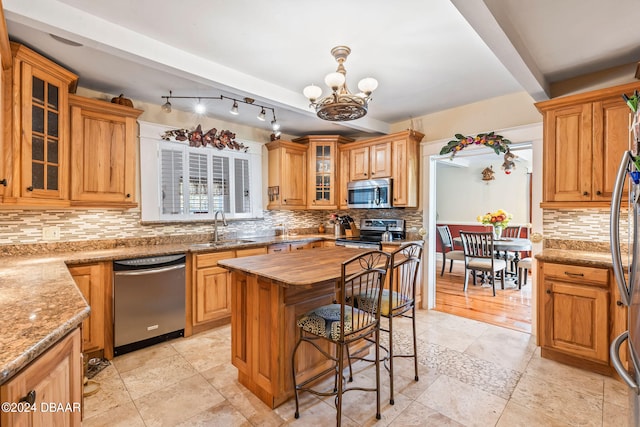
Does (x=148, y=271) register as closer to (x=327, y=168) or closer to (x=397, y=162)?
(x=327, y=168)

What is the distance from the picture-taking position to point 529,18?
2.00 meters

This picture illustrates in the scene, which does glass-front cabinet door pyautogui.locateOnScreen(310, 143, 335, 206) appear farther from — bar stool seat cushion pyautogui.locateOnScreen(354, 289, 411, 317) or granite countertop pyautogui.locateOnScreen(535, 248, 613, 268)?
granite countertop pyautogui.locateOnScreen(535, 248, 613, 268)

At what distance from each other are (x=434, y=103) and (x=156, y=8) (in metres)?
2.89

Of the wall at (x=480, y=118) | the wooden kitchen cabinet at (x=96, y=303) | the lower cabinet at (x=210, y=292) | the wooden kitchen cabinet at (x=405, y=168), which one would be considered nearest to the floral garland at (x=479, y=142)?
the wall at (x=480, y=118)

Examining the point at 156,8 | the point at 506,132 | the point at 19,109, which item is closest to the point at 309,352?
the point at 156,8

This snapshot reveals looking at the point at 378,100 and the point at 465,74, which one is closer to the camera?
the point at 465,74

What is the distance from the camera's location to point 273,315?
75.3 inches

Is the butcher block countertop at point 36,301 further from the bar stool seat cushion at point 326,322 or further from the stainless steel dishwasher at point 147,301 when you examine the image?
the bar stool seat cushion at point 326,322

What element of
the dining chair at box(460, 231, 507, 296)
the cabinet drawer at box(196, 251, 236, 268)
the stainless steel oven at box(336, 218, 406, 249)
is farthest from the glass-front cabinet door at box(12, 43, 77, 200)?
the dining chair at box(460, 231, 507, 296)

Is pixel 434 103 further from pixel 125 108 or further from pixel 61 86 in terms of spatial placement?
pixel 61 86

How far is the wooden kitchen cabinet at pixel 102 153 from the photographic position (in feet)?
8.89

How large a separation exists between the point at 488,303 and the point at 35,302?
180 inches

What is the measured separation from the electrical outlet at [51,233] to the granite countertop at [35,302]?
12 centimetres

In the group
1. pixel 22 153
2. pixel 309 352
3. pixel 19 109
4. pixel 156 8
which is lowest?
pixel 309 352
